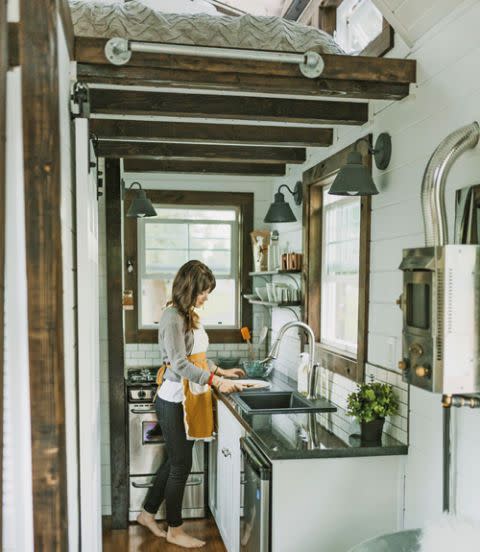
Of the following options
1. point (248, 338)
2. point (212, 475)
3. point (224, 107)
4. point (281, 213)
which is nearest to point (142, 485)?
point (212, 475)

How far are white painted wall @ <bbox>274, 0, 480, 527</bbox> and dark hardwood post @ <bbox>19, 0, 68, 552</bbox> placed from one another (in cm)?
149

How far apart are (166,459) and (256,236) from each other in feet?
6.53

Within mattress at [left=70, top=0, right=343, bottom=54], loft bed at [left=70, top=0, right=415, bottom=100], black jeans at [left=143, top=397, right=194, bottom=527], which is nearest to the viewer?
loft bed at [left=70, top=0, right=415, bottom=100]

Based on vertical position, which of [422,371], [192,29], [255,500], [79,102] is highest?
[192,29]

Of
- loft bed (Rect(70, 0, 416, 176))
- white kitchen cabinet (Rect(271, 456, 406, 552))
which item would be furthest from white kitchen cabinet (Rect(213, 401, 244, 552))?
loft bed (Rect(70, 0, 416, 176))

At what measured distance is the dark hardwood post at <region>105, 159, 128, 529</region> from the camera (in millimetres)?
4246

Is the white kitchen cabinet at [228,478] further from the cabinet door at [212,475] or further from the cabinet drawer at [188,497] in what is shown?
the cabinet drawer at [188,497]

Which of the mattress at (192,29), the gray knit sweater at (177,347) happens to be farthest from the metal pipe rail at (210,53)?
the gray knit sweater at (177,347)

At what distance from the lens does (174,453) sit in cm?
399

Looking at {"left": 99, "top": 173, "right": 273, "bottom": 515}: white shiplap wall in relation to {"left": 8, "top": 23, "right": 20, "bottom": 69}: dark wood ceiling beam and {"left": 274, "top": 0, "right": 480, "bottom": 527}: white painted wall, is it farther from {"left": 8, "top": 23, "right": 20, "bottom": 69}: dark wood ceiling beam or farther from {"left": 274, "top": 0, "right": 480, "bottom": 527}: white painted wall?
{"left": 8, "top": 23, "right": 20, "bottom": 69}: dark wood ceiling beam

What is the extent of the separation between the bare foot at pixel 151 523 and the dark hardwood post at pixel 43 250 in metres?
2.65

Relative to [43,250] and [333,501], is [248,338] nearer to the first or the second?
[333,501]

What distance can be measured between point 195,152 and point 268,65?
1639 millimetres

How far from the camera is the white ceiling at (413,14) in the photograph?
2.39 meters
